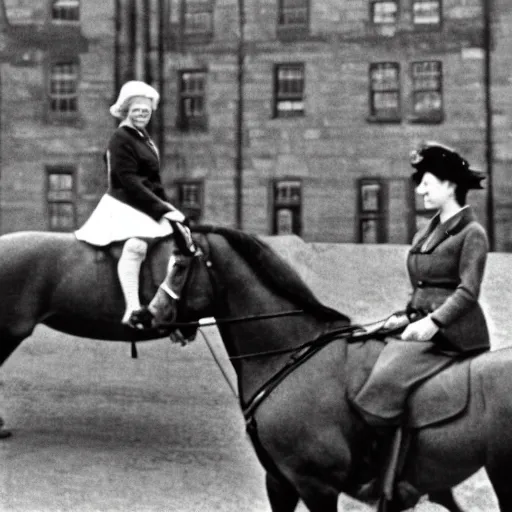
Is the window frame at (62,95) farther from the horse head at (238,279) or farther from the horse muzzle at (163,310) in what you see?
the horse muzzle at (163,310)

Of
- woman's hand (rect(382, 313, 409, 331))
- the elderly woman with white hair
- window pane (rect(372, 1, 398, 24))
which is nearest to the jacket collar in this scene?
woman's hand (rect(382, 313, 409, 331))

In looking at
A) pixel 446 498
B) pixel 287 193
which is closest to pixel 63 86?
pixel 287 193

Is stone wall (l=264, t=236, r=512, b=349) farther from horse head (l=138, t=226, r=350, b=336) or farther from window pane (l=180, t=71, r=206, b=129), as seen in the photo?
horse head (l=138, t=226, r=350, b=336)

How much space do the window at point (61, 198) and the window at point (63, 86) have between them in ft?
2.62

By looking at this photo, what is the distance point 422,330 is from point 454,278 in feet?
0.92

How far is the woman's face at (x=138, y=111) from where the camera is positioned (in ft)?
18.8

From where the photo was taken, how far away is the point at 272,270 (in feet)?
13.0

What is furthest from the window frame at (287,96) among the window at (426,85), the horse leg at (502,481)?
the horse leg at (502,481)

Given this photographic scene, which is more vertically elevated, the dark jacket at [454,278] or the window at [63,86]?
the window at [63,86]

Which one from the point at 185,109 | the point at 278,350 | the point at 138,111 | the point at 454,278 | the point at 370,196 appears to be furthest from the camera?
the point at 185,109

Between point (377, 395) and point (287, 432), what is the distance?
397 mm

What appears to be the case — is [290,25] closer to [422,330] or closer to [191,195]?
[191,195]

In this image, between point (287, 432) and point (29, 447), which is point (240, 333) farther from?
point (29, 447)

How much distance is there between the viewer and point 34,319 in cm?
645
